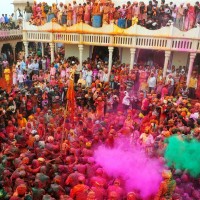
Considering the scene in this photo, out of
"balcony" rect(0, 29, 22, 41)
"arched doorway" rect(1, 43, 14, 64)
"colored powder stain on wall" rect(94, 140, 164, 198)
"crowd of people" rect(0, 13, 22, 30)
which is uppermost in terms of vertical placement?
"crowd of people" rect(0, 13, 22, 30)

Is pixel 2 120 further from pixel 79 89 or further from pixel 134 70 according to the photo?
pixel 134 70

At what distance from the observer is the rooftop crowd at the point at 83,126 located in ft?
19.7

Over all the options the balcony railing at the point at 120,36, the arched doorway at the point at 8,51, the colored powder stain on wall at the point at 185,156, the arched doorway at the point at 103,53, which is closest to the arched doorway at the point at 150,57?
the arched doorway at the point at 103,53

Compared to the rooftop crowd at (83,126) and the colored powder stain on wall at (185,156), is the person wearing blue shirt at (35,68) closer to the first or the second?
the rooftop crowd at (83,126)

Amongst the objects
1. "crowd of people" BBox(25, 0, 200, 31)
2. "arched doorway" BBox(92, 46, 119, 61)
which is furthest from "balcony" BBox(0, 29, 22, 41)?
"arched doorway" BBox(92, 46, 119, 61)

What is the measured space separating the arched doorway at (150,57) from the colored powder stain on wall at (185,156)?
9.76 meters

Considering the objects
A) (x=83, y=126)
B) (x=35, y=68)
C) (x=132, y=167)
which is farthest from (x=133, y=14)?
(x=132, y=167)

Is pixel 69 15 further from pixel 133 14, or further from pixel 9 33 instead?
pixel 9 33

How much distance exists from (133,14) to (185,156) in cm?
1038

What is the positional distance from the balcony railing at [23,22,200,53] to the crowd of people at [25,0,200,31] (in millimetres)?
575

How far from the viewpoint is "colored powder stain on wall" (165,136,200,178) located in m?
6.55

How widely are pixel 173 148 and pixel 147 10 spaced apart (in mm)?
9975

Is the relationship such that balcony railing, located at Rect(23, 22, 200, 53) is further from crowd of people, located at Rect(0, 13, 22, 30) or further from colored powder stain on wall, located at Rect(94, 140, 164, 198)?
crowd of people, located at Rect(0, 13, 22, 30)

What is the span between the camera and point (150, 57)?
54.2ft
